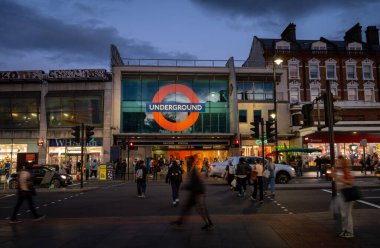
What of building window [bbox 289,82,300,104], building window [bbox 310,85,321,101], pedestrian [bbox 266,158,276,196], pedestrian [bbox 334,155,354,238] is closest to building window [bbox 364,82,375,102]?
building window [bbox 310,85,321,101]

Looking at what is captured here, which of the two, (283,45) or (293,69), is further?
(283,45)

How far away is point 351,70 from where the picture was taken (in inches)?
1876

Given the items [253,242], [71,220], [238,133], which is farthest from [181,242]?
[238,133]

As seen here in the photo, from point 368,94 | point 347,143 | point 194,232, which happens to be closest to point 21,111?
point 194,232

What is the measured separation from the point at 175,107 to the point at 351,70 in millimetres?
24937

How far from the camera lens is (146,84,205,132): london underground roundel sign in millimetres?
38625

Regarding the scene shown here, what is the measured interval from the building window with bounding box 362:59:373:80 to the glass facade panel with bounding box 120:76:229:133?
20545 mm

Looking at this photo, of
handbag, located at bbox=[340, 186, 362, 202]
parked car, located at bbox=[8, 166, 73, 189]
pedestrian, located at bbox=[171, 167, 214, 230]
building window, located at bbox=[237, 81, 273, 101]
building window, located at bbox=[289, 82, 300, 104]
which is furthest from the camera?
building window, located at bbox=[289, 82, 300, 104]

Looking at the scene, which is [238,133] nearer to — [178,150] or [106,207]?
[178,150]

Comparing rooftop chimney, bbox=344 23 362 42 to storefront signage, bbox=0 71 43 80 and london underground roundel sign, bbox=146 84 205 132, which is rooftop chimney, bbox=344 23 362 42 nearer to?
london underground roundel sign, bbox=146 84 205 132

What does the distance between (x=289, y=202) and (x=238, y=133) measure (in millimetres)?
24195

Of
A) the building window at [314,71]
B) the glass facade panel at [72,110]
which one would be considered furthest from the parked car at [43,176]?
the building window at [314,71]

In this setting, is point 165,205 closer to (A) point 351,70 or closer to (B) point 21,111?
(B) point 21,111

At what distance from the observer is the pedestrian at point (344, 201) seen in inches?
308
